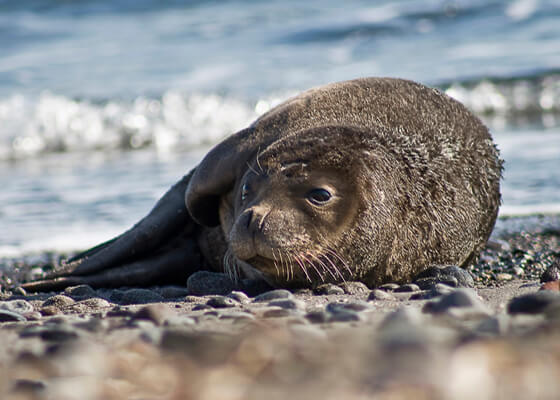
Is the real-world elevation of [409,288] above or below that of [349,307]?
below

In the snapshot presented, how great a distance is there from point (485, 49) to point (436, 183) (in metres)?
16.1

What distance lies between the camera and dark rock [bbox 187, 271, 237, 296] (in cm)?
529

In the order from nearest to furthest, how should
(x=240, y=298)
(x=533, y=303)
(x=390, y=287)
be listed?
(x=533, y=303) → (x=240, y=298) → (x=390, y=287)

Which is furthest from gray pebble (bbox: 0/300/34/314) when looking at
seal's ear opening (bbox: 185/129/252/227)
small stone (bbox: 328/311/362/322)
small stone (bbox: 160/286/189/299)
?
small stone (bbox: 328/311/362/322)

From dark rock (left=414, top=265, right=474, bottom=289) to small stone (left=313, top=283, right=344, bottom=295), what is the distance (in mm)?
530

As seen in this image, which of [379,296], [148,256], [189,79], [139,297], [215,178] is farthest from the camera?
[189,79]

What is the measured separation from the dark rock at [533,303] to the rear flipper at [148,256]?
3.61 m

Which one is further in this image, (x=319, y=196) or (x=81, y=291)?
(x=81, y=291)

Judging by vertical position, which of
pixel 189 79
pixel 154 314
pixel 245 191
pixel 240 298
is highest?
pixel 189 79

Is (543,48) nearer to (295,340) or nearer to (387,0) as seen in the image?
(387,0)

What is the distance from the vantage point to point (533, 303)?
3.16 meters

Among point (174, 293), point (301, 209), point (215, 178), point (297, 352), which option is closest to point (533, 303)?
point (297, 352)

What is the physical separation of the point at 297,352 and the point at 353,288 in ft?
7.78

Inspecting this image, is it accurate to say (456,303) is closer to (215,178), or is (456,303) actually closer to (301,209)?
(301,209)
